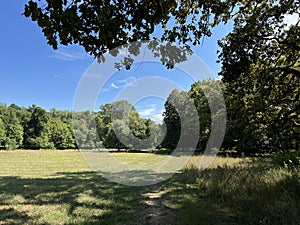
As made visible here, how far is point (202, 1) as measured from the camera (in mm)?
5145

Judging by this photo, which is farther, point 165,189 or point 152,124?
point 152,124

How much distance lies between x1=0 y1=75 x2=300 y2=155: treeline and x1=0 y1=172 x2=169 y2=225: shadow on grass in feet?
25.8

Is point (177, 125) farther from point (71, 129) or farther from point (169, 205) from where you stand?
point (71, 129)

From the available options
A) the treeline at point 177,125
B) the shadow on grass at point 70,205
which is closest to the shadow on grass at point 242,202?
the shadow on grass at point 70,205

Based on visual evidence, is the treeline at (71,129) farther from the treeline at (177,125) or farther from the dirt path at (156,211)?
the dirt path at (156,211)

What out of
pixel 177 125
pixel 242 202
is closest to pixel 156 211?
pixel 242 202

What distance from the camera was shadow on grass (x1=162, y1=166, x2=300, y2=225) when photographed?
4555 millimetres

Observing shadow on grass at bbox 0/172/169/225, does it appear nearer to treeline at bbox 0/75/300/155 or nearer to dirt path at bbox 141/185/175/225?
dirt path at bbox 141/185/175/225

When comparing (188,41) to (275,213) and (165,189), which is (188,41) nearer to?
(275,213)

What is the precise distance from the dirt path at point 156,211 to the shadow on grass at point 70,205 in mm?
223

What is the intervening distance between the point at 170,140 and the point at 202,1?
1545 inches

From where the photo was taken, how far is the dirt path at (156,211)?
16.2ft

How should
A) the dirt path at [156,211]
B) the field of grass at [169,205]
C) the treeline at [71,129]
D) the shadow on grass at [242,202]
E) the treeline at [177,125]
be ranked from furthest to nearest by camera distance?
the treeline at [71,129] → the treeline at [177,125] → the dirt path at [156,211] → the field of grass at [169,205] → the shadow on grass at [242,202]

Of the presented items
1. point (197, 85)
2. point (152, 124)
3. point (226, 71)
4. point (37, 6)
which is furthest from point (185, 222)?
point (152, 124)
